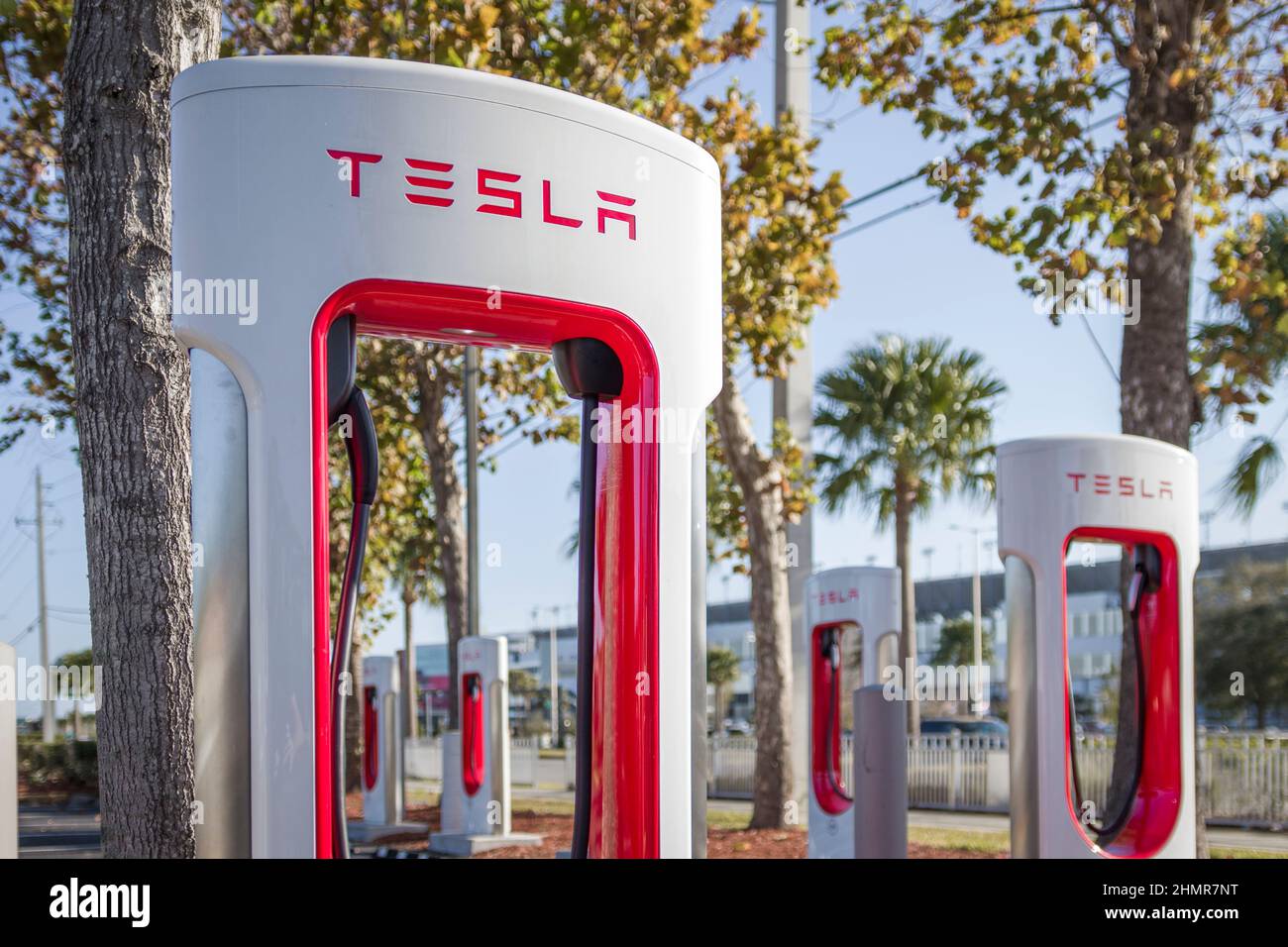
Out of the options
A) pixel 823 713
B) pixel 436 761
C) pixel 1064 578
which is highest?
pixel 1064 578

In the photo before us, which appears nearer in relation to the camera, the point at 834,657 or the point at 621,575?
the point at 621,575

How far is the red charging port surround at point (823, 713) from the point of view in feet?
29.4

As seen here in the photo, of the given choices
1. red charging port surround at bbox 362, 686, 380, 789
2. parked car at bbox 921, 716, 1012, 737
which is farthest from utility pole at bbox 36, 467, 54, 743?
parked car at bbox 921, 716, 1012, 737

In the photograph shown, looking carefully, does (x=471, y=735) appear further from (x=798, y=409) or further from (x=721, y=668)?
(x=721, y=668)

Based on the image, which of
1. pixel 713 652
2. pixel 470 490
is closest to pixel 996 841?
pixel 470 490

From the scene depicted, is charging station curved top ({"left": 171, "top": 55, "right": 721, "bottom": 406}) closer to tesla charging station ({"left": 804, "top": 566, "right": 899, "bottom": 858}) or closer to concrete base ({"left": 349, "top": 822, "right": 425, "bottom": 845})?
tesla charging station ({"left": 804, "top": 566, "right": 899, "bottom": 858})

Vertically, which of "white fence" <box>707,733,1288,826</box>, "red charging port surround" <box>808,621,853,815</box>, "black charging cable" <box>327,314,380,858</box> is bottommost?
"white fence" <box>707,733,1288,826</box>

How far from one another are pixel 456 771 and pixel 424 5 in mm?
7446

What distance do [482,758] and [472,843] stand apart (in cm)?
111

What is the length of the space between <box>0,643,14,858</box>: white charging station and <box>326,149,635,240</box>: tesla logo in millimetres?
1476

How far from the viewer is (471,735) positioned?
1295 cm

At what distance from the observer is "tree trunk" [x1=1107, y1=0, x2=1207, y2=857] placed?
8.53m

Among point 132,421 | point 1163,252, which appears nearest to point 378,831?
point 1163,252

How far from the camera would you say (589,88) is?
9.59m
